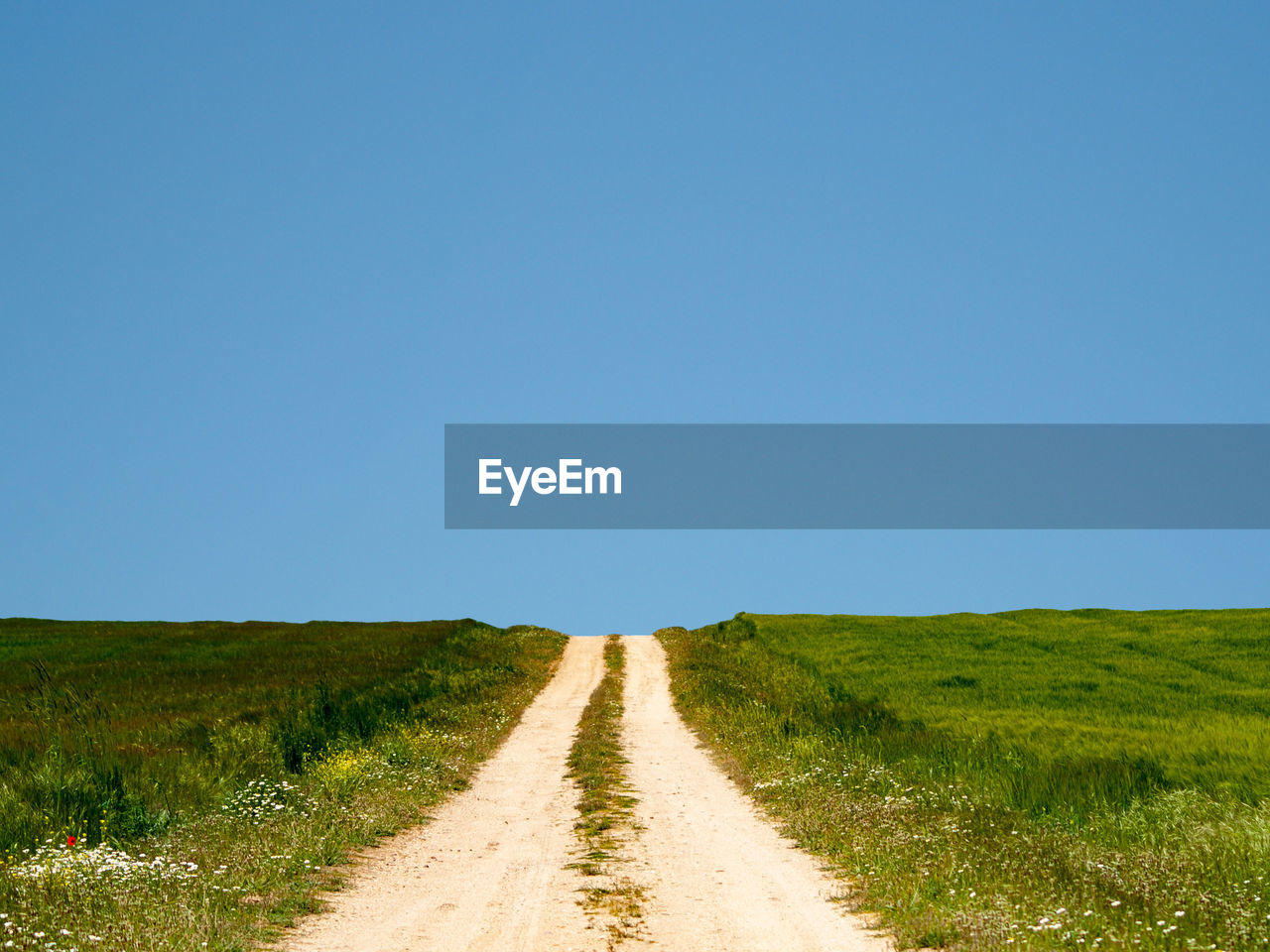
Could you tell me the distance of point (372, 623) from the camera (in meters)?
65.4

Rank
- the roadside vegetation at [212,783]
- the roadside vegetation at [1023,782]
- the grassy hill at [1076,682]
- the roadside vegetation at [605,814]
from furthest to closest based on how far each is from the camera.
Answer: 1. the grassy hill at [1076,682]
2. the roadside vegetation at [605,814]
3. the roadside vegetation at [212,783]
4. the roadside vegetation at [1023,782]

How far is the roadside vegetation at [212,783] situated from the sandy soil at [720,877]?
3.64m

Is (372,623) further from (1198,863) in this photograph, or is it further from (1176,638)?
(1198,863)

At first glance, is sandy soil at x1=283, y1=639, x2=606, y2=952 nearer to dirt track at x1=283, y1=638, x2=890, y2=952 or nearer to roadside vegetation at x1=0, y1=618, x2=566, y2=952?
dirt track at x1=283, y1=638, x2=890, y2=952

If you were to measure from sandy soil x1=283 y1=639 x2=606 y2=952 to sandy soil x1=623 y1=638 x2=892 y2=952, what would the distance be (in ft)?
3.10

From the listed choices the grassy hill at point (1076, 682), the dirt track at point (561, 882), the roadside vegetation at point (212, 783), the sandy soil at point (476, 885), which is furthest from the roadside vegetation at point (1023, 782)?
the roadside vegetation at point (212, 783)

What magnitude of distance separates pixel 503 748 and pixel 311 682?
11907mm

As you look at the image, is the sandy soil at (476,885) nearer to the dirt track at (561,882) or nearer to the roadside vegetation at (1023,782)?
the dirt track at (561,882)

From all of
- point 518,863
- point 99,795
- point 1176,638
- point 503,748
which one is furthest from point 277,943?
point 1176,638

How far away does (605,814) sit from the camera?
1541cm

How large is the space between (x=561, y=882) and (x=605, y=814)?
4272 millimetres

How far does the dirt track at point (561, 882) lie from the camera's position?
30.2 ft

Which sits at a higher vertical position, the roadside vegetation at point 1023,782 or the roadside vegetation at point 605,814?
the roadside vegetation at point 1023,782

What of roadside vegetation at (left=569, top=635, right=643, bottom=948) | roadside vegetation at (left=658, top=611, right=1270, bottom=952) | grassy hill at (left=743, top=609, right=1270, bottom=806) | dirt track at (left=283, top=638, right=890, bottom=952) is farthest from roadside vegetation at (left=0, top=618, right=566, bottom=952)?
grassy hill at (left=743, top=609, right=1270, bottom=806)
